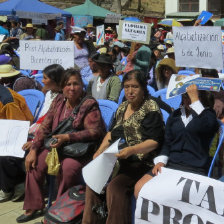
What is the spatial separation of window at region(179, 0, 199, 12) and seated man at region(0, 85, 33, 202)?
102 feet

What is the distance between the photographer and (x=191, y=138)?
123 inches

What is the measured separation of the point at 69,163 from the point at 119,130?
1.81 ft

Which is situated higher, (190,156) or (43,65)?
(43,65)

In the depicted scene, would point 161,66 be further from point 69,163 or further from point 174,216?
point 174,216

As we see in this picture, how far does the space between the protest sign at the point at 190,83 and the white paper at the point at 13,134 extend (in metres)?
1.73

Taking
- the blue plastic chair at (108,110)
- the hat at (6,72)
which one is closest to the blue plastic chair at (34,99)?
the hat at (6,72)

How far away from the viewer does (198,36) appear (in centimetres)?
406

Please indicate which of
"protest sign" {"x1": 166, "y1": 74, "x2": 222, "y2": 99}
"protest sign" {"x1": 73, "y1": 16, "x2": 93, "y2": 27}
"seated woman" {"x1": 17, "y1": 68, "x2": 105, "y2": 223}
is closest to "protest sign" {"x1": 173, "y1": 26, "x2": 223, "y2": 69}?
"protest sign" {"x1": 166, "y1": 74, "x2": 222, "y2": 99}

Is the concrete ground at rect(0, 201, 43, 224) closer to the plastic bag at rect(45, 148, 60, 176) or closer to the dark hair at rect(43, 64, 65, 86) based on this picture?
the plastic bag at rect(45, 148, 60, 176)

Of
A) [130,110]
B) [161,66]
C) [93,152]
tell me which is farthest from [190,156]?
[161,66]

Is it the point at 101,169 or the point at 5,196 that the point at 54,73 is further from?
the point at 101,169

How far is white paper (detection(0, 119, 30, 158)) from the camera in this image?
4.27 metres

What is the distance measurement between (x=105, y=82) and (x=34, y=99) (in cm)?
97

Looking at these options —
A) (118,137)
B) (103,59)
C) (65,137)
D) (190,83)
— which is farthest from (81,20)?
(190,83)
